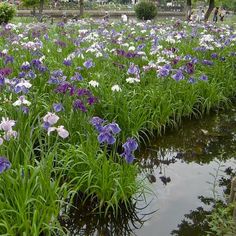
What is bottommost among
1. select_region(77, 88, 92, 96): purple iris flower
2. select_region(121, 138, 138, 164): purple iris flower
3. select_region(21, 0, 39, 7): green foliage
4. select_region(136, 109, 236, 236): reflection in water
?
select_region(136, 109, 236, 236): reflection in water

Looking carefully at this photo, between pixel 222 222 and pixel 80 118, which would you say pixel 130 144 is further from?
pixel 80 118

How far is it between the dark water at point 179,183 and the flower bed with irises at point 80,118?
0.17 metres

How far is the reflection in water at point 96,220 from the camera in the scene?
10.3ft

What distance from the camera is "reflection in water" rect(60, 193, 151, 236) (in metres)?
3.14

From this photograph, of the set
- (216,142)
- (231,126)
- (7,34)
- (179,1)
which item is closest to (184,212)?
(216,142)

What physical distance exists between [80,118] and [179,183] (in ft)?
4.22

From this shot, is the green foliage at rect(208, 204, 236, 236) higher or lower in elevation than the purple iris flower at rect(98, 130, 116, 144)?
lower

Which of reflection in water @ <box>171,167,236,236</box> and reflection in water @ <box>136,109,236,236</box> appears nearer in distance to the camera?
reflection in water @ <box>171,167,236,236</box>

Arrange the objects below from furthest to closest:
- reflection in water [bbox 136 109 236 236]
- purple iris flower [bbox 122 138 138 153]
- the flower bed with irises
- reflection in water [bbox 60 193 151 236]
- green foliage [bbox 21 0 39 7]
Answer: green foliage [bbox 21 0 39 7], reflection in water [bbox 136 109 236 236], reflection in water [bbox 60 193 151 236], purple iris flower [bbox 122 138 138 153], the flower bed with irises

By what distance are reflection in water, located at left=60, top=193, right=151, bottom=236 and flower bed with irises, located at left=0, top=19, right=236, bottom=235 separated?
0.23 feet

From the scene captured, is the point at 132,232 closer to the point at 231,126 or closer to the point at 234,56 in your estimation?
the point at 231,126

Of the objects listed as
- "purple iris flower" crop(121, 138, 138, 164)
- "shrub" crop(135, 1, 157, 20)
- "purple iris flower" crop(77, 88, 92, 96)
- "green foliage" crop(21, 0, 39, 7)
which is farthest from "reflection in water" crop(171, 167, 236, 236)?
"green foliage" crop(21, 0, 39, 7)

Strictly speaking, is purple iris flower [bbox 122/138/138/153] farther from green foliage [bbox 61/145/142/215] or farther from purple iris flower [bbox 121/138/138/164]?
green foliage [bbox 61/145/142/215]

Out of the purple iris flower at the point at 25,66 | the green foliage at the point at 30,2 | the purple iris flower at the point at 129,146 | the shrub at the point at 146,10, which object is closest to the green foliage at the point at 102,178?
the purple iris flower at the point at 129,146
